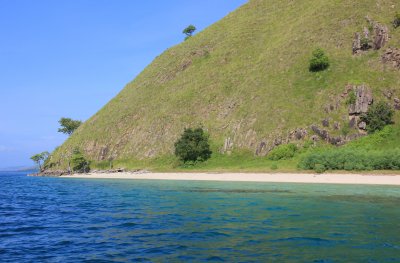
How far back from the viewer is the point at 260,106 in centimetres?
9481

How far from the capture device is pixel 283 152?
Result: 3000 inches

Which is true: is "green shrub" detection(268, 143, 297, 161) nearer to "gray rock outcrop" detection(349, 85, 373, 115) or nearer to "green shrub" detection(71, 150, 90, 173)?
"gray rock outcrop" detection(349, 85, 373, 115)

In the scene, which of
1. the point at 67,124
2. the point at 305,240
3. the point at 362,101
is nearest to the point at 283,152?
the point at 362,101

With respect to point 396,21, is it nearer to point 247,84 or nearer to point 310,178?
point 247,84

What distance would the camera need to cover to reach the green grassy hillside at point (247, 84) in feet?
285

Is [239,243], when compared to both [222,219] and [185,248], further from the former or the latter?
[222,219]

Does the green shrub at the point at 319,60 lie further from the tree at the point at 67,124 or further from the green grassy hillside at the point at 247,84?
the tree at the point at 67,124

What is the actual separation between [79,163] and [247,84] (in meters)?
56.6

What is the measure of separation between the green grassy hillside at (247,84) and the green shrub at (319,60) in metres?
1.92

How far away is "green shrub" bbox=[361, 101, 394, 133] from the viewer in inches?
2869

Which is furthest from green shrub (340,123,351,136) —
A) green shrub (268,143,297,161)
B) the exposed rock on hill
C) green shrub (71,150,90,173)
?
green shrub (71,150,90,173)

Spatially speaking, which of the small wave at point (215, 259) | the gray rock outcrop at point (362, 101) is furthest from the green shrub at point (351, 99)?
the small wave at point (215, 259)

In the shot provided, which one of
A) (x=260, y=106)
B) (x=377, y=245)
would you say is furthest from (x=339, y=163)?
(x=377, y=245)

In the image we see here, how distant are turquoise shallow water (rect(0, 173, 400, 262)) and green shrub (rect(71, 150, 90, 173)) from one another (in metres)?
80.2
